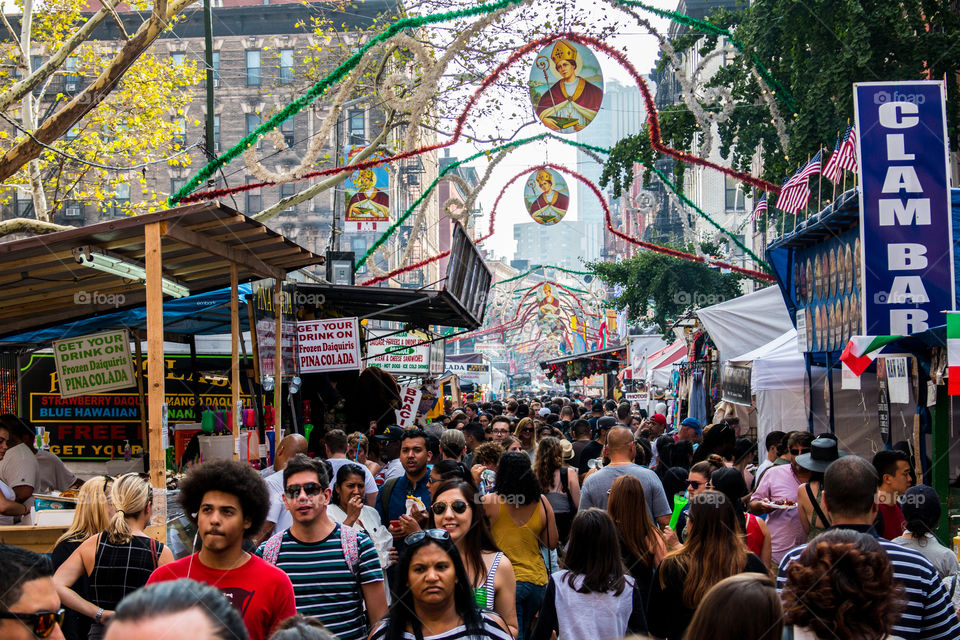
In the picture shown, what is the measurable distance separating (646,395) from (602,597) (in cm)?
2441

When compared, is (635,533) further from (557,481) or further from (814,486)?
(557,481)

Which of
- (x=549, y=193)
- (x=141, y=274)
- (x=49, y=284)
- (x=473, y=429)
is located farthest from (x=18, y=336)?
(x=549, y=193)

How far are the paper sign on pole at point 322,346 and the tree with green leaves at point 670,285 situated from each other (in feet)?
65.0

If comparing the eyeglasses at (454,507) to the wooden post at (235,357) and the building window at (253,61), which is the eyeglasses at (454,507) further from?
the building window at (253,61)

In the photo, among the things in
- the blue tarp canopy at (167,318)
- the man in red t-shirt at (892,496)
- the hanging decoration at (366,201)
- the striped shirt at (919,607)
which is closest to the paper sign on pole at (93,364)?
the blue tarp canopy at (167,318)

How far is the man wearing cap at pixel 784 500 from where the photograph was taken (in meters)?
7.76

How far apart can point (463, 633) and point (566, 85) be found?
11.8m

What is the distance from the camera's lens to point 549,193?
23469 millimetres

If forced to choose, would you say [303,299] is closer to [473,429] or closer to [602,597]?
[473,429]

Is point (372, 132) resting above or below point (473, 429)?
above

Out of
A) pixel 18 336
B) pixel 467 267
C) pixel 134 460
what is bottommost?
pixel 134 460

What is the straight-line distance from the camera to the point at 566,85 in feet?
48.4

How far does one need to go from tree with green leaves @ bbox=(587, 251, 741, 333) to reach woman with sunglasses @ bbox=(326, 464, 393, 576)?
2496cm

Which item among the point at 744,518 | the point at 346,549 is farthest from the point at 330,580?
the point at 744,518
